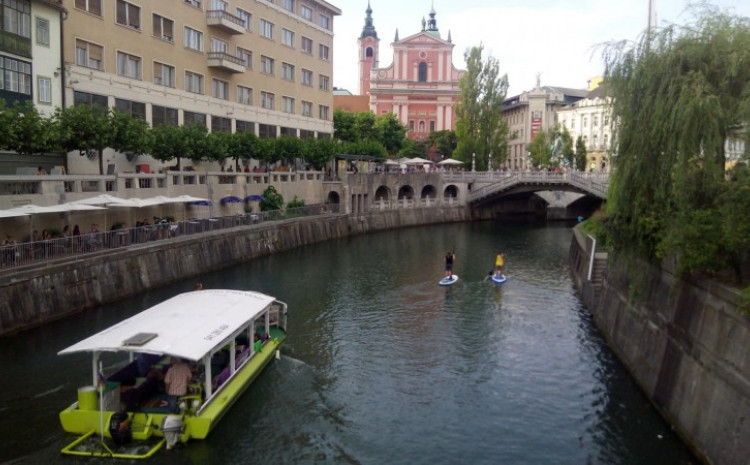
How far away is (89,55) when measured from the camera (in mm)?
49625

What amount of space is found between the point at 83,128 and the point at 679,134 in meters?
34.6

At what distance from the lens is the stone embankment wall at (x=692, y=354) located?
16.3 meters

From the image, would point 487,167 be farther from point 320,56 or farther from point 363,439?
point 363,439

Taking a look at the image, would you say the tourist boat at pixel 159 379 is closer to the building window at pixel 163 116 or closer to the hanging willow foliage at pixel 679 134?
the hanging willow foliage at pixel 679 134

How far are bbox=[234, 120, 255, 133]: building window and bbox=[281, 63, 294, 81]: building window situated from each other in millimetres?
8816

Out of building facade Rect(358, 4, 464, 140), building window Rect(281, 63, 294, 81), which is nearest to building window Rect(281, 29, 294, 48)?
building window Rect(281, 63, 294, 81)

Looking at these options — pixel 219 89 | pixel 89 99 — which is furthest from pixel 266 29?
pixel 89 99

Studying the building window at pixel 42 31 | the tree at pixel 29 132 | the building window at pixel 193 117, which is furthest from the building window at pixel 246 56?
the tree at pixel 29 132

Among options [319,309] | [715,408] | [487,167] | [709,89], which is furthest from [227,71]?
[715,408]

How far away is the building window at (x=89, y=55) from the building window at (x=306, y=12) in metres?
34.6

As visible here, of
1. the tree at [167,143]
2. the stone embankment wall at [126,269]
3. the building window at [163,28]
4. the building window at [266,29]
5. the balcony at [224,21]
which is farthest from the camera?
the building window at [266,29]

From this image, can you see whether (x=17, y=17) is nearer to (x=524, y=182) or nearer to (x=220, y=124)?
(x=220, y=124)

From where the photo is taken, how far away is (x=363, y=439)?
2016 centimetres

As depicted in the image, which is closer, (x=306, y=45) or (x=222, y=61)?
(x=222, y=61)
